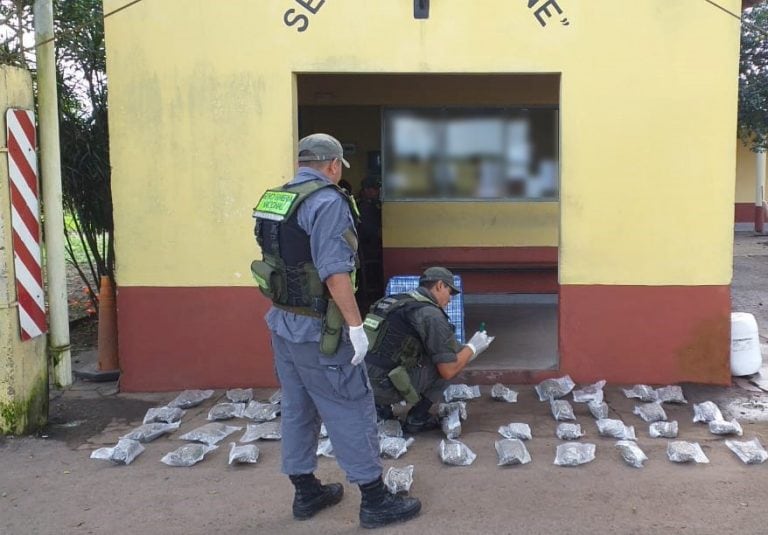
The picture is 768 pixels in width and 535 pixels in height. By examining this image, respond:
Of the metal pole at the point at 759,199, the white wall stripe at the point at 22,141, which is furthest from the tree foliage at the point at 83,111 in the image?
the metal pole at the point at 759,199

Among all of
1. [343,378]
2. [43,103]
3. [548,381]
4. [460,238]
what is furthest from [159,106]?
[460,238]

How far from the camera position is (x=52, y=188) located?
18.7 ft

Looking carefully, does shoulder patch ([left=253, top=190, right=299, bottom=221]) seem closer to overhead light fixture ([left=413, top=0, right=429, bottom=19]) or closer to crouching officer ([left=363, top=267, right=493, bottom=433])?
crouching officer ([left=363, top=267, right=493, bottom=433])

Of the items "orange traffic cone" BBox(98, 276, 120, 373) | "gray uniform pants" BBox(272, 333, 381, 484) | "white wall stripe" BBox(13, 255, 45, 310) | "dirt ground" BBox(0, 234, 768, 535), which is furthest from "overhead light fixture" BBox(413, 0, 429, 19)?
"orange traffic cone" BBox(98, 276, 120, 373)

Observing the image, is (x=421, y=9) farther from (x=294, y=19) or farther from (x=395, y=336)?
(x=395, y=336)

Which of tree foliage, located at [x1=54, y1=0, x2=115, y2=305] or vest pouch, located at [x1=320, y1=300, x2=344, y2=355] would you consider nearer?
vest pouch, located at [x1=320, y1=300, x2=344, y2=355]

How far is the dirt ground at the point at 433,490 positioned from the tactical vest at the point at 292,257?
1.10 m

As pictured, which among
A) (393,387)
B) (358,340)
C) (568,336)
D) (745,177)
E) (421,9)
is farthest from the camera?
(745,177)

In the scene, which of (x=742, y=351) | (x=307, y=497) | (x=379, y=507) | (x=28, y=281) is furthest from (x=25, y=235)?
(x=742, y=351)

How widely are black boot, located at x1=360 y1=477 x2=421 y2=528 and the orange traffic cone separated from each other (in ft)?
11.5

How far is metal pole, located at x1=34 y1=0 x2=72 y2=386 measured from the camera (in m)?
5.55

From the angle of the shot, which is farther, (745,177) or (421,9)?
(745,177)

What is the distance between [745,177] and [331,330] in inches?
851

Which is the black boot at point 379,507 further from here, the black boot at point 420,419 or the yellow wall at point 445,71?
the yellow wall at point 445,71
